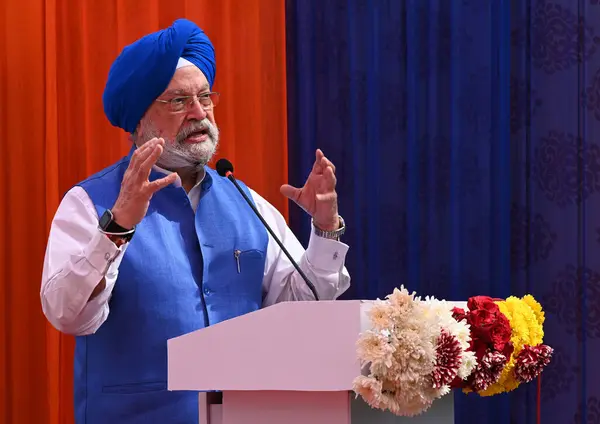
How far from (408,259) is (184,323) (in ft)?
4.24

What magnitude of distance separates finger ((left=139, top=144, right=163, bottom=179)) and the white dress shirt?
0.60ft

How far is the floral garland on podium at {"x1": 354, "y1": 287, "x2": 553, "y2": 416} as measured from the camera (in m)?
1.46

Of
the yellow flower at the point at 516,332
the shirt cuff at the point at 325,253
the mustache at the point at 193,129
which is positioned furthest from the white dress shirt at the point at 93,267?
the yellow flower at the point at 516,332

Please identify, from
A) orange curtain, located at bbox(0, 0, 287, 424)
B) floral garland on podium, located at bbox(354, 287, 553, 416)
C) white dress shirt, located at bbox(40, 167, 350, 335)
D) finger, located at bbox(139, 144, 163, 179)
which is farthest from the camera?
orange curtain, located at bbox(0, 0, 287, 424)

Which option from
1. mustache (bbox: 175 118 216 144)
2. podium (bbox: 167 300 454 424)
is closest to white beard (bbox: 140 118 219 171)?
mustache (bbox: 175 118 216 144)

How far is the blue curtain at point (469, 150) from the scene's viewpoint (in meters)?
3.29

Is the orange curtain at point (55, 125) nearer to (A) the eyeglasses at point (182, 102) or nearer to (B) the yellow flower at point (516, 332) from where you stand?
(A) the eyeglasses at point (182, 102)

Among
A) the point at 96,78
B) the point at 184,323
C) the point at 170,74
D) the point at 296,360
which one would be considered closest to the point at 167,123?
the point at 170,74

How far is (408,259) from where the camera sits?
3.38m

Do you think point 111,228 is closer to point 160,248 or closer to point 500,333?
point 160,248

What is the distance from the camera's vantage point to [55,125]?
310 centimetres

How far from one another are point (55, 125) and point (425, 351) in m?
1.99

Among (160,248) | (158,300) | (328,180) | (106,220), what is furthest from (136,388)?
(328,180)

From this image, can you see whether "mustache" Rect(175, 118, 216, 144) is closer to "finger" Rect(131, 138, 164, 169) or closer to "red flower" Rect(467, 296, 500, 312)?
"finger" Rect(131, 138, 164, 169)
